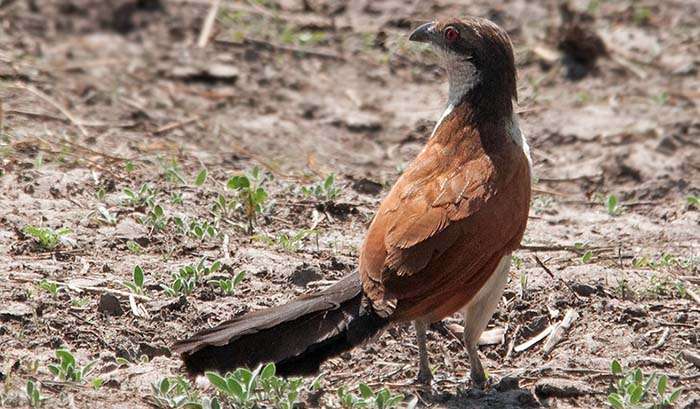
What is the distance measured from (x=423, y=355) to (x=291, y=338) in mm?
624

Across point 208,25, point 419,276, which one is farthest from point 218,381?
point 208,25

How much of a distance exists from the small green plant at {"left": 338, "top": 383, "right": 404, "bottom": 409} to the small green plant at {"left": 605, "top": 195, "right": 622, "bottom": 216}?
268cm

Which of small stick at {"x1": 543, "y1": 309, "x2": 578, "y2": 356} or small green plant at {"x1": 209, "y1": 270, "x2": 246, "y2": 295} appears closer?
small stick at {"x1": 543, "y1": 309, "x2": 578, "y2": 356}

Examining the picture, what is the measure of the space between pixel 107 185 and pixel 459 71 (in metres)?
2.08

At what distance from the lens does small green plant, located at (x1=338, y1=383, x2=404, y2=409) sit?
443cm

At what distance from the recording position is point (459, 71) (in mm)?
5535

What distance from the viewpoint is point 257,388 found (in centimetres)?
445

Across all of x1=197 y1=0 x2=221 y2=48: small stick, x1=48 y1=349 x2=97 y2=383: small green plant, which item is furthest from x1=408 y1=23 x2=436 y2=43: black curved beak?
x1=197 y1=0 x2=221 y2=48: small stick

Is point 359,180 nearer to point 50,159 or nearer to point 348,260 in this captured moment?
point 348,260

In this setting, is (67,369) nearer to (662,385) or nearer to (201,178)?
(201,178)

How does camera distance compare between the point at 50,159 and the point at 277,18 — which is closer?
the point at 50,159

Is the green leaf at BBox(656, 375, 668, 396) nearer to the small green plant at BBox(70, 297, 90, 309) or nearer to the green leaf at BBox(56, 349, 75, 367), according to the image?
the green leaf at BBox(56, 349, 75, 367)

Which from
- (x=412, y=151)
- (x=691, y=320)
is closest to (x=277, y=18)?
(x=412, y=151)

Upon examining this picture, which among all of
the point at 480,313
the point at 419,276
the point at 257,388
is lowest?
the point at 257,388
